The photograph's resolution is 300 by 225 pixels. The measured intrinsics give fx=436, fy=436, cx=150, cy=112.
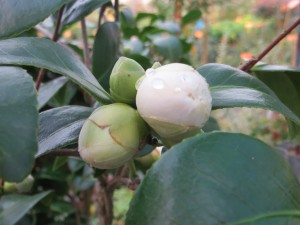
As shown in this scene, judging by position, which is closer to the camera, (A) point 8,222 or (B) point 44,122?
(B) point 44,122

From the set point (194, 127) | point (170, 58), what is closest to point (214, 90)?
point (194, 127)

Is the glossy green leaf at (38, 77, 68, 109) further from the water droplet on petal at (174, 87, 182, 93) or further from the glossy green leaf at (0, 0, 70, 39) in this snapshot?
the water droplet on petal at (174, 87, 182, 93)

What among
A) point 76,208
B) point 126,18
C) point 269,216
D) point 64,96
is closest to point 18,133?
point 269,216

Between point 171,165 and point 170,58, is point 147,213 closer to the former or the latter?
point 171,165

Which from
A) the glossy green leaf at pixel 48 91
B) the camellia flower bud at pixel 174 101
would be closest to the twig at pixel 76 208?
the glossy green leaf at pixel 48 91

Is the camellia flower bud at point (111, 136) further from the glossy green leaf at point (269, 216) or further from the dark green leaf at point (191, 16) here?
the dark green leaf at point (191, 16)
